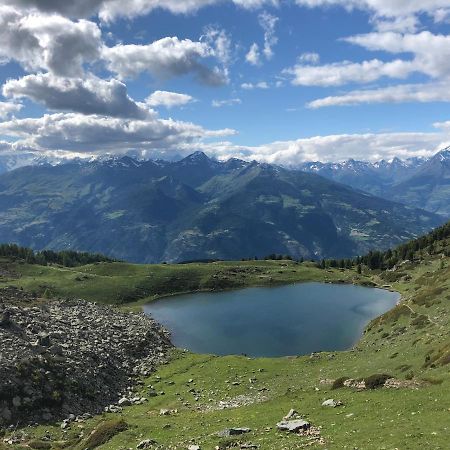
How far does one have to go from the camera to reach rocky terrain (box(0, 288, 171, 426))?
53250 millimetres


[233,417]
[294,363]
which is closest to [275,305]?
[294,363]

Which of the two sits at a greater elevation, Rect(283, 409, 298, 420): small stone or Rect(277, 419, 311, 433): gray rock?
Rect(277, 419, 311, 433): gray rock

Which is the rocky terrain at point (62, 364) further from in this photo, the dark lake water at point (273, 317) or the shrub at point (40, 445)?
the dark lake water at point (273, 317)

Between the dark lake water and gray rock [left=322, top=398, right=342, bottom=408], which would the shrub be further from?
the dark lake water

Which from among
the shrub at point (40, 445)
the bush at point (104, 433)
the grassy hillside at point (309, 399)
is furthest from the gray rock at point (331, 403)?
the shrub at point (40, 445)

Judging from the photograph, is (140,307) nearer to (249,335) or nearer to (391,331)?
(249,335)

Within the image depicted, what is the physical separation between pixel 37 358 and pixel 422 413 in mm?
48893

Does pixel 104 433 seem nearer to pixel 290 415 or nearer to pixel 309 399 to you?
pixel 290 415

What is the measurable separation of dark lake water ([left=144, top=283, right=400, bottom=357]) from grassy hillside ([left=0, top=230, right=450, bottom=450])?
13420mm

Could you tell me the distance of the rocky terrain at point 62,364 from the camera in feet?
175

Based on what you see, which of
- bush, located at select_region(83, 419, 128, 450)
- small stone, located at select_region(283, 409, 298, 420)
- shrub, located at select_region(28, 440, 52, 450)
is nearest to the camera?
small stone, located at select_region(283, 409, 298, 420)

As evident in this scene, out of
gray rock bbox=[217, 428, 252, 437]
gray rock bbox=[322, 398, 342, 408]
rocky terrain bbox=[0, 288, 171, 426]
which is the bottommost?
rocky terrain bbox=[0, 288, 171, 426]

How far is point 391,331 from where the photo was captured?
86.8 meters

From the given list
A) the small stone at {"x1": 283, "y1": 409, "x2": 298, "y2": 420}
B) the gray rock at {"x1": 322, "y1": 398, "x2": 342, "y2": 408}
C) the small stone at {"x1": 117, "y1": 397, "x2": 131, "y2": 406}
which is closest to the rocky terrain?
the small stone at {"x1": 117, "y1": 397, "x2": 131, "y2": 406}
